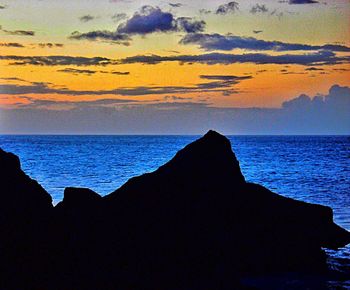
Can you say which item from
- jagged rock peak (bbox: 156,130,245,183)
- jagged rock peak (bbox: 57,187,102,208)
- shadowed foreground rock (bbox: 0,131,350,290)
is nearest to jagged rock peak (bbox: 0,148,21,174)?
shadowed foreground rock (bbox: 0,131,350,290)

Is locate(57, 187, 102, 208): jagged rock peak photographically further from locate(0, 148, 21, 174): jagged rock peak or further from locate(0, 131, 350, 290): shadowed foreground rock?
locate(0, 148, 21, 174): jagged rock peak

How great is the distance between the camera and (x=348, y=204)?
53.6 metres

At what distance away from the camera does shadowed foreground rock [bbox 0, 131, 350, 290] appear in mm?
A: 24328

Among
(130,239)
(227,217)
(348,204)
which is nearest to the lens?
(130,239)

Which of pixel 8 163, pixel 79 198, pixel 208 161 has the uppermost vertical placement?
pixel 208 161

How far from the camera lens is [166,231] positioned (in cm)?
2625

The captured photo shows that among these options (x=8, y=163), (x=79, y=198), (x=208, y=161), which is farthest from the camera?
(x=208, y=161)

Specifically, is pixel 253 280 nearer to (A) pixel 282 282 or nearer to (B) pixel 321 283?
(A) pixel 282 282

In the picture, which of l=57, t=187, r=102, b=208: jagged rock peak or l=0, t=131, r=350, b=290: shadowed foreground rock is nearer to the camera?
l=0, t=131, r=350, b=290: shadowed foreground rock

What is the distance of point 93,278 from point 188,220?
195 inches

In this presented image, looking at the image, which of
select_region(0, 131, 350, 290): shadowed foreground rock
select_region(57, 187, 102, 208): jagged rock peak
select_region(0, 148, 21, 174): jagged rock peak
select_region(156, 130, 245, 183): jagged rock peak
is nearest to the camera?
select_region(0, 131, 350, 290): shadowed foreground rock

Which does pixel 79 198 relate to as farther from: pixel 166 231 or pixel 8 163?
pixel 166 231

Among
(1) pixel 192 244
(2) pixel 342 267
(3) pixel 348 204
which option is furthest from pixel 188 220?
(3) pixel 348 204

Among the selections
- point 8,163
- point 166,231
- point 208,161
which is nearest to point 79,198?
point 8,163
